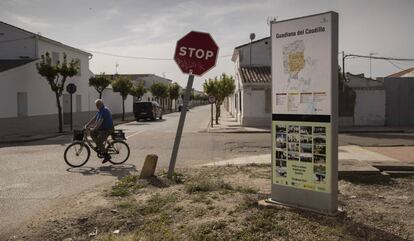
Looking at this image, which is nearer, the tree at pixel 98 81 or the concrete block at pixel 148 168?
the concrete block at pixel 148 168

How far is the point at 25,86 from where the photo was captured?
25.4 metres

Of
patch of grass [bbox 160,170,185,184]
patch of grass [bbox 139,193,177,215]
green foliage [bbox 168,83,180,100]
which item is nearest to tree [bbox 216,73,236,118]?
patch of grass [bbox 160,170,185,184]

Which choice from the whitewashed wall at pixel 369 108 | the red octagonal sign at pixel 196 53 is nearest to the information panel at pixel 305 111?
the red octagonal sign at pixel 196 53

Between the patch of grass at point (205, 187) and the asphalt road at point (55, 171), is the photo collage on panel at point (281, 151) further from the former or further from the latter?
the asphalt road at point (55, 171)

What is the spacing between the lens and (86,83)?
34.6 metres

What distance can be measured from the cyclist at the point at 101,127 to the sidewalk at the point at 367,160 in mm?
2827

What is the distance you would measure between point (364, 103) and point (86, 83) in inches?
814

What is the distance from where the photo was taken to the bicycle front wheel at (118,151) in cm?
1203

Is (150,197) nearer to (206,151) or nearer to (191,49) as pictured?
(191,49)

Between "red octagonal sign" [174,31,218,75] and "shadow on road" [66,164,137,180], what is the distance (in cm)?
348

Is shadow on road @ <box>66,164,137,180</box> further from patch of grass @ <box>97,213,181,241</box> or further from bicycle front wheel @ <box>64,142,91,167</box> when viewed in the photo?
patch of grass @ <box>97,213,181,241</box>

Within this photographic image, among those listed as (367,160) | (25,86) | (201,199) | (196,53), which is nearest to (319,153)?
(201,199)

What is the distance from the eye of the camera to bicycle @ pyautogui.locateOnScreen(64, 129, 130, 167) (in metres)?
11.8

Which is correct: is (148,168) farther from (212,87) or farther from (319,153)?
(212,87)
